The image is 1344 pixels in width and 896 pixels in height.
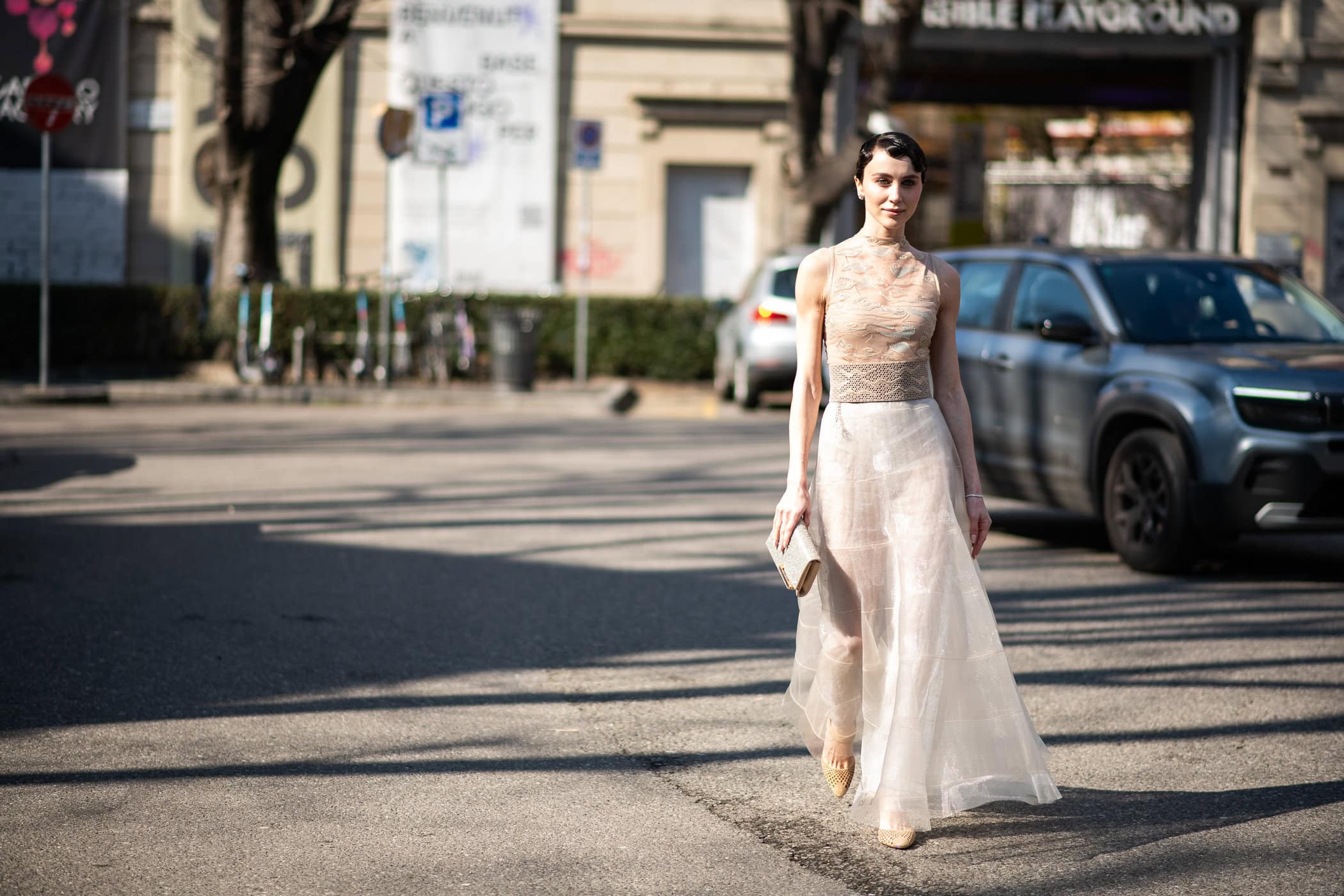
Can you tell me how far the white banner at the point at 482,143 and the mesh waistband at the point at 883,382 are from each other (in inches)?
913

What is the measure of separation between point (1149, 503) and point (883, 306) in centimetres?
469

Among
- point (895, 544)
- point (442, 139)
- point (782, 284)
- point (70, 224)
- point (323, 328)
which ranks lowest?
point (895, 544)

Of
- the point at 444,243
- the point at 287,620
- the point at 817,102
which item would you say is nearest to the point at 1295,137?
the point at 817,102

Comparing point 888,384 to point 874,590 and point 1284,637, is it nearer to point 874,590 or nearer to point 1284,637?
point 874,590

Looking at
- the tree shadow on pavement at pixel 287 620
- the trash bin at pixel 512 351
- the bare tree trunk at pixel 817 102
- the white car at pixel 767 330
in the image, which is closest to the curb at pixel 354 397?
the trash bin at pixel 512 351

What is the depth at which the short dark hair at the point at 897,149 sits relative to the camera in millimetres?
4430

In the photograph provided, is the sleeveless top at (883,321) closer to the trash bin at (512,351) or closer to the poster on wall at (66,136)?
the trash bin at (512,351)

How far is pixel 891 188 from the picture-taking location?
4.44m

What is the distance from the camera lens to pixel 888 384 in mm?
4492

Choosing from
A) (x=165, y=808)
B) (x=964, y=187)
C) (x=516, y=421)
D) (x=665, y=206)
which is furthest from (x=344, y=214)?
(x=165, y=808)

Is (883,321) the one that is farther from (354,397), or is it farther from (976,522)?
(354,397)

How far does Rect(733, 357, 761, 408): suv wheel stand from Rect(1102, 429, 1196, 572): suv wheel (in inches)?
380

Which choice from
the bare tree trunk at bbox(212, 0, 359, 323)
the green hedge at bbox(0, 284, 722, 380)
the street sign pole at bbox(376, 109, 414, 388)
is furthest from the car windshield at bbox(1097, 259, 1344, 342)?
the bare tree trunk at bbox(212, 0, 359, 323)

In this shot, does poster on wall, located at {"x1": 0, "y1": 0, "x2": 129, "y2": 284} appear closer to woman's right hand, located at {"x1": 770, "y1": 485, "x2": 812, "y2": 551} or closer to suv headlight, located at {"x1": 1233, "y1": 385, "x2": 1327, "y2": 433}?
suv headlight, located at {"x1": 1233, "y1": 385, "x2": 1327, "y2": 433}
